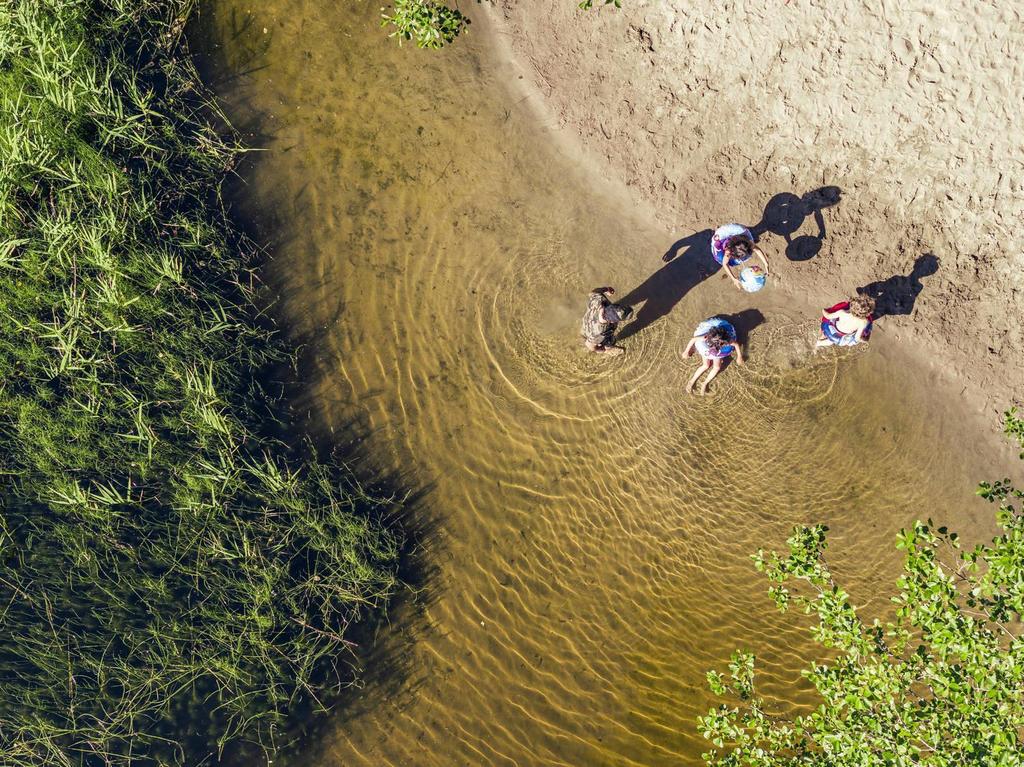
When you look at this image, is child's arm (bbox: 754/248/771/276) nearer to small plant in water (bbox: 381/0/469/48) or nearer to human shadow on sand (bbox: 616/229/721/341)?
human shadow on sand (bbox: 616/229/721/341)

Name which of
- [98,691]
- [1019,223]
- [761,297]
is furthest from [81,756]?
[1019,223]

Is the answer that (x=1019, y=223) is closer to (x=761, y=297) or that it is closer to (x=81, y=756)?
(x=761, y=297)

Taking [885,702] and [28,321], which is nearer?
[885,702]

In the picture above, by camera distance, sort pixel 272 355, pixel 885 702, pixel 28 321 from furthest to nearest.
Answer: pixel 272 355
pixel 28 321
pixel 885 702

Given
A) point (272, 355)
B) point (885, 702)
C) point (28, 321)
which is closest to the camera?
point (885, 702)

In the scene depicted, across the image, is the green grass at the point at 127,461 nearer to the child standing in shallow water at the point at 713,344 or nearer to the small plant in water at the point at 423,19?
the small plant in water at the point at 423,19

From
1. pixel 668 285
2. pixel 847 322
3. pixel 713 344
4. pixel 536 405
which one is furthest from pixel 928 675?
pixel 668 285

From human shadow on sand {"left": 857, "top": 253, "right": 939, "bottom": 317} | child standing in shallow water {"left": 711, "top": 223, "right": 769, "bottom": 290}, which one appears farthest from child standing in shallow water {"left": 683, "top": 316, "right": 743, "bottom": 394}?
human shadow on sand {"left": 857, "top": 253, "right": 939, "bottom": 317}
